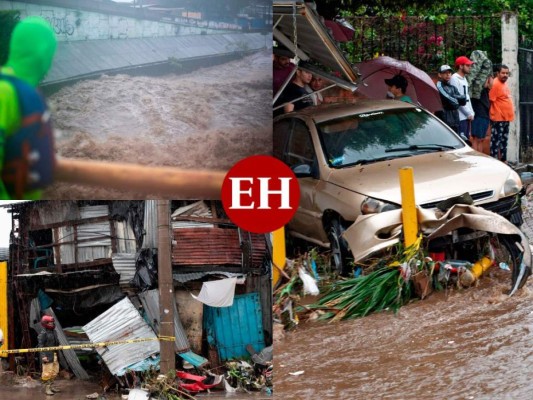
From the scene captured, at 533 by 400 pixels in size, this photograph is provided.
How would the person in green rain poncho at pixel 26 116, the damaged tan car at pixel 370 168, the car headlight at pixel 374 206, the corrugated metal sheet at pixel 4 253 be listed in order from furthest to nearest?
the damaged tan car at pixel 370 168, the car headlight at pixel 374 206, the corrugated metal sheet at pixel 4 253, the person in green rain poncho at pixel 26 116

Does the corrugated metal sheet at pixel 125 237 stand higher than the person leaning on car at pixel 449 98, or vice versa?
the person leaning on car at pixel 449 98

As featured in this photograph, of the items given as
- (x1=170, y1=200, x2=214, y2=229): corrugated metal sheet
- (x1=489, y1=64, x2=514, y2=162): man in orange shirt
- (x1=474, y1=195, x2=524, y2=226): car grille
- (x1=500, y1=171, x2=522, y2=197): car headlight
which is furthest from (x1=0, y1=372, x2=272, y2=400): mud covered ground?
(x1=489, y1=64, x2=514, y2=162): man in orange shirt

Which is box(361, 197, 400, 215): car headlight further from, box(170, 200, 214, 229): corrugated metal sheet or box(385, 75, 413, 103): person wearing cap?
box(170, 200, 214, 229): corrugated metal sheet

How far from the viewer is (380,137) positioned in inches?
244

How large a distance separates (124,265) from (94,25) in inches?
30.4

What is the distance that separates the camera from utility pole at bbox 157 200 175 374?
10.2ft

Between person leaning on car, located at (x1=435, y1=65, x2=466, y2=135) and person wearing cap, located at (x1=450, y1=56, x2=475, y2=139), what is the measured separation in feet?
0.14

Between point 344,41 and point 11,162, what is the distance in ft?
21.5

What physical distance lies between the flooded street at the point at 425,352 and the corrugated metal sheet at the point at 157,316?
1.29 m

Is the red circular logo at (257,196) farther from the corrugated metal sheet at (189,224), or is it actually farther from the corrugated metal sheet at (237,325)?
the corrugated metal sheet at (237,325)

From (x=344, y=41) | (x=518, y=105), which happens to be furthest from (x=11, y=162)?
(x=518, y=105)

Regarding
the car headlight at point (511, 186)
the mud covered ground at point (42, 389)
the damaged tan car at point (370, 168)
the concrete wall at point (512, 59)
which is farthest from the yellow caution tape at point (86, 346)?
the concrete wall at point (512, 59)

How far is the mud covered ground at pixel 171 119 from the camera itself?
2.95 metres

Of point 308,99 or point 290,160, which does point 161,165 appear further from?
point 308,99
